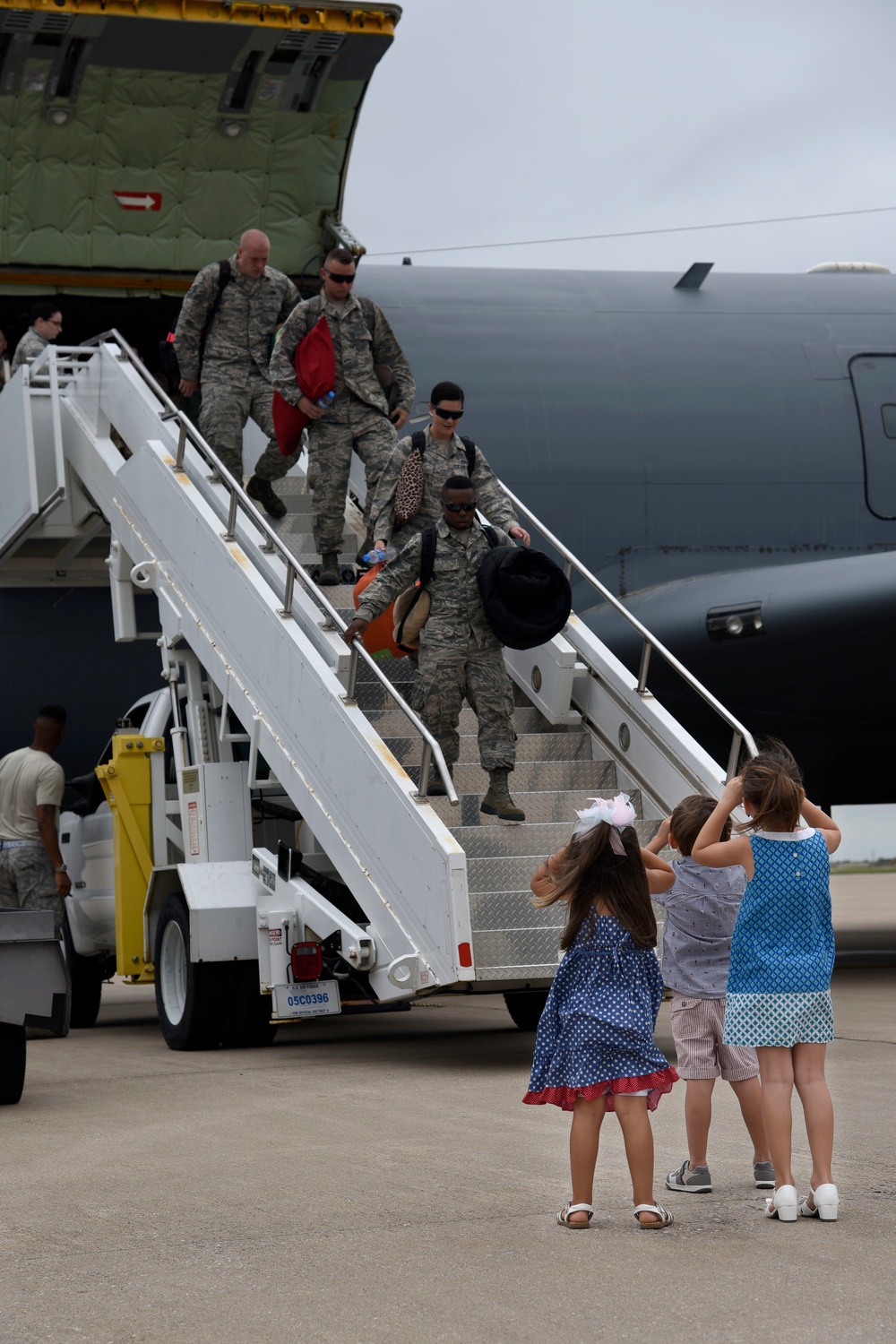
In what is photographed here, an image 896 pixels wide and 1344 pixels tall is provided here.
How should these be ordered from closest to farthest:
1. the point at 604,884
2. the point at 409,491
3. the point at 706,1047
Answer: the point at 604,884 → the point at 706,1047 → the point at 409,491

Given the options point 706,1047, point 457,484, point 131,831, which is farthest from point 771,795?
point 131,831

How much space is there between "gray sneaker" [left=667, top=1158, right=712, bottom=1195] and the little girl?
1.42ft

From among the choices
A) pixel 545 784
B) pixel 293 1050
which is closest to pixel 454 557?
pixel 545 784

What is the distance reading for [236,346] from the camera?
1027 cm

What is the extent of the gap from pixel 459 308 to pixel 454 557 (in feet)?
19.0

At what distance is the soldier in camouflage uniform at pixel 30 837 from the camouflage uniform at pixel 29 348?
10.1ft

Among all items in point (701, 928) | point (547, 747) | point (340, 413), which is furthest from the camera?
point (340, 413)

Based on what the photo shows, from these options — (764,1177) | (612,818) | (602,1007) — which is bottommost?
(764,1177)

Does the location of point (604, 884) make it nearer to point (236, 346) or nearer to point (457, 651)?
point (457, 651)

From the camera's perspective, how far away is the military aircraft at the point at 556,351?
11.7 m

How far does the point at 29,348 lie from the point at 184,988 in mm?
4960

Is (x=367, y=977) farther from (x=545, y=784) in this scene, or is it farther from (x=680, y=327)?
(x=680, y=327)

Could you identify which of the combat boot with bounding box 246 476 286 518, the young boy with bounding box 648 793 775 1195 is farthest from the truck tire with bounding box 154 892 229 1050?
the young boy with bounding box 648 793 775 1195

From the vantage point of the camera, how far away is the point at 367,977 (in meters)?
8.21
